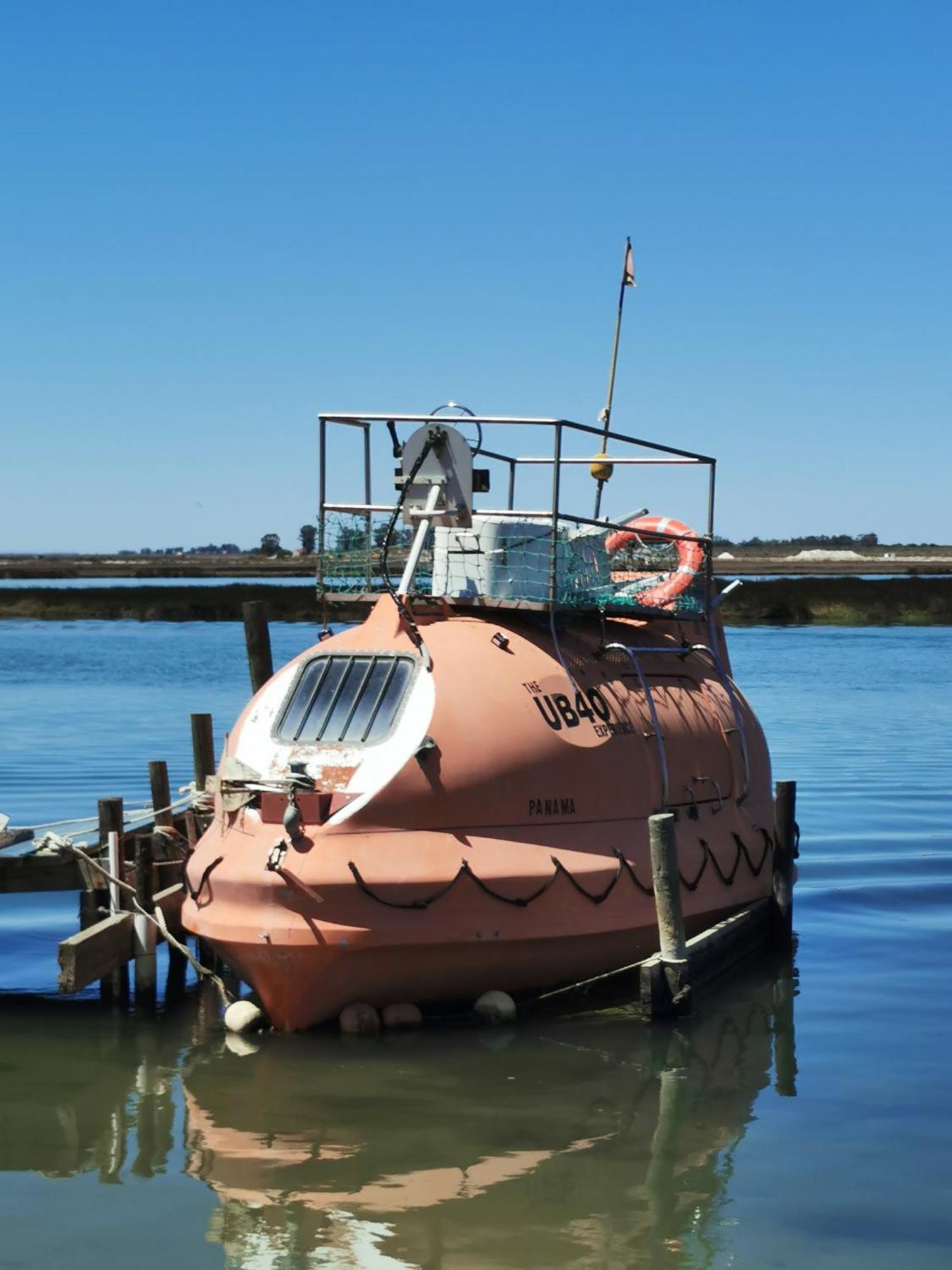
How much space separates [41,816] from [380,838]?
1170 centimetres

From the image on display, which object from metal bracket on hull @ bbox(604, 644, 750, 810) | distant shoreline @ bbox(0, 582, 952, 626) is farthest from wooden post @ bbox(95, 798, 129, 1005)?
distant shoreline @ bbox(0, 582, 952, 626)

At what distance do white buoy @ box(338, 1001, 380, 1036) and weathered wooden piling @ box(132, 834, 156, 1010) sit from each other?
7.09ft

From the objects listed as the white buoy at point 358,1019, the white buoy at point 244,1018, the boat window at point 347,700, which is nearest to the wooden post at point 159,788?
the boat window at point 347,700

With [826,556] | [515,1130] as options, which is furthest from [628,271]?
[826,556]

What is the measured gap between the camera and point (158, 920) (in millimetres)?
14305

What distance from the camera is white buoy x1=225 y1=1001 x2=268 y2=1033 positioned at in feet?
44.0

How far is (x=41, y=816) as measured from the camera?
23438 millimetres

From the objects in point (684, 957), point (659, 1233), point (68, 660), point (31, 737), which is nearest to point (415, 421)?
point (684, 957)

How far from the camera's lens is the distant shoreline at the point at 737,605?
77.8m

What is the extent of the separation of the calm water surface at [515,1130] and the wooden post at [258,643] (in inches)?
132

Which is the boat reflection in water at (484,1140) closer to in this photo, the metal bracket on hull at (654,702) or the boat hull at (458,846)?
the boat hull at (458,846)

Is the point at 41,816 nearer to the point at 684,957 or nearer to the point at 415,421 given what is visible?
the point at 415,421

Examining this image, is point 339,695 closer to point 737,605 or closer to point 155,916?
point 155,916

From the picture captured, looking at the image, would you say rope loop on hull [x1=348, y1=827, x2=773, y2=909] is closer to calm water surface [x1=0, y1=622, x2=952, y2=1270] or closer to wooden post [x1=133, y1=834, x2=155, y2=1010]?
calm water surface [x1=0, y1=622, x2=952, y2=1270]
